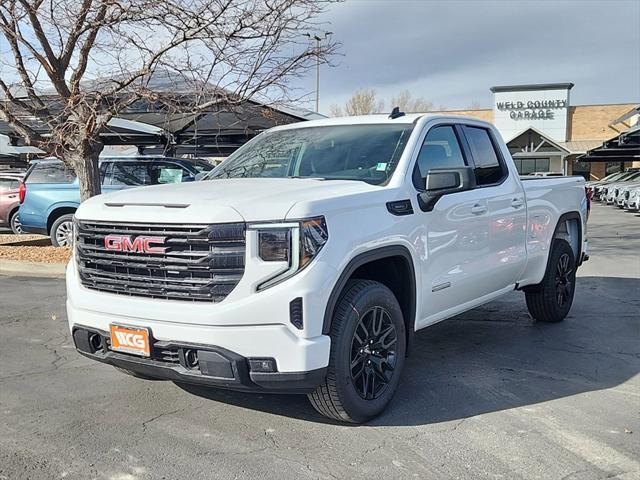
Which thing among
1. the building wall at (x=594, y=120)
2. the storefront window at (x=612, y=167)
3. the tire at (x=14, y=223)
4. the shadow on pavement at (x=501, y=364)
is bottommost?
the shadow on pavement at (x=501, y=364)

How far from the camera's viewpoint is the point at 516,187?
18.0 feet

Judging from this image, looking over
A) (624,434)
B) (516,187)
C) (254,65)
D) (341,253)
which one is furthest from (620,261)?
(341,253)

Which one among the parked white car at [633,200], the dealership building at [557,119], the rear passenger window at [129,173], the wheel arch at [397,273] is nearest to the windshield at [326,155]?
the wheel arch at [397,273]

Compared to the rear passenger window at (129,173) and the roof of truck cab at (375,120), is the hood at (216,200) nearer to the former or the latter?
the roof of truck cab at (375,120)

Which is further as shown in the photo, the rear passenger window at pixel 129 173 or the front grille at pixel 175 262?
the rear passenger window at pixel 129 173

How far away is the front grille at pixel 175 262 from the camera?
3.28 metres

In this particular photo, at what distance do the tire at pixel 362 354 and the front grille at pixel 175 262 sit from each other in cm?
70

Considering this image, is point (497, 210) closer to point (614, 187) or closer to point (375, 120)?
point (375, 120)

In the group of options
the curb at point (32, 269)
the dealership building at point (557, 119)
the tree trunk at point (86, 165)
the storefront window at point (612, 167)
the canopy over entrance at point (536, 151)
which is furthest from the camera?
the dealership building at point (557, 119)

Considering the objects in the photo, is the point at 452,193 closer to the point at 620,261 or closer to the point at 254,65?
the point at 254,65

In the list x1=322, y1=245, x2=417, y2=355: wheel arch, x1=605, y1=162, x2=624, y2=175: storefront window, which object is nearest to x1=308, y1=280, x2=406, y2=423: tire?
x1=322, y1=245, x2=417, y2=355: wheel arch

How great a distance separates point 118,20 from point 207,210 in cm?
641

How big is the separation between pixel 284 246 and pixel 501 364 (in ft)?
8.66

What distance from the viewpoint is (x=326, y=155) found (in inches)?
185
